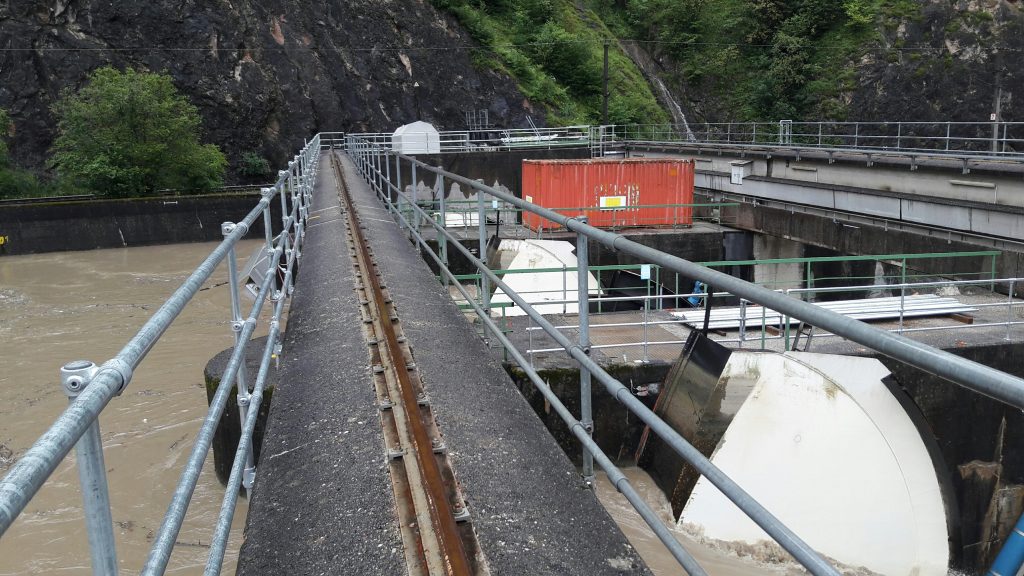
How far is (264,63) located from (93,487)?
Result: 38438 mm

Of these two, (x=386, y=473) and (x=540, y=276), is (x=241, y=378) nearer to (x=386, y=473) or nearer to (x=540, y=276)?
→ (x=386, y=473)

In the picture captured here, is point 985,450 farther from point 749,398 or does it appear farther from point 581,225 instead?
point 581,225

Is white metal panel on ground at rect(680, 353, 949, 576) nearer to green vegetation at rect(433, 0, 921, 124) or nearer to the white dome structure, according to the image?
the white dome structure

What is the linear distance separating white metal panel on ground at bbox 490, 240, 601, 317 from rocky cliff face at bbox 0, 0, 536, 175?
23.9 meters

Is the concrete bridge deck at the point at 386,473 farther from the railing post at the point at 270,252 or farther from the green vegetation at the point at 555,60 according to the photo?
the green vegetation at the point at 555,60

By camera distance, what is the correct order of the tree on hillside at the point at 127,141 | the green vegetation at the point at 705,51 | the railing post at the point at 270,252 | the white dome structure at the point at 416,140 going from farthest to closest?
the green vegetation at the point at 705,51
the white dome structure at the point at 416,140
the tree on hillside at the point at 127,141
the railing post at the point at 270,252

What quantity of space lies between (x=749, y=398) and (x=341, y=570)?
652 centimetres

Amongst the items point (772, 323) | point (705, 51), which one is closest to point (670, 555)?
point (772, 323)

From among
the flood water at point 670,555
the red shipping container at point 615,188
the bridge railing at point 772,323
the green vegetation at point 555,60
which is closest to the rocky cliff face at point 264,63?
the green vegetation at point 555,60

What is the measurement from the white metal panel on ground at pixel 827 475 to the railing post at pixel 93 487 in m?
7.08

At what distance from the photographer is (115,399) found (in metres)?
12.1

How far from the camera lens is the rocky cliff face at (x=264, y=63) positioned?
109 feet

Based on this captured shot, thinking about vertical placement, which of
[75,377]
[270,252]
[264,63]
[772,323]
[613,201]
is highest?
[264,63]

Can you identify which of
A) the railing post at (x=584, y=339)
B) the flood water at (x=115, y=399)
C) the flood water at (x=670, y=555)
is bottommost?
the flood water at (x=670, y=555)
